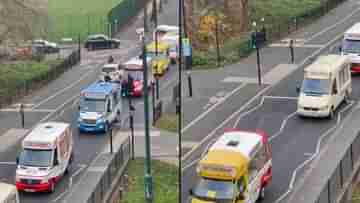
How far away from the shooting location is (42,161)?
45.6 m

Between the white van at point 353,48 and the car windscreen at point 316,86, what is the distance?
8.67 m

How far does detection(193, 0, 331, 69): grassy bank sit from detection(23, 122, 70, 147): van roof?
871 inches

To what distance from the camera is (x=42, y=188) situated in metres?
44.8

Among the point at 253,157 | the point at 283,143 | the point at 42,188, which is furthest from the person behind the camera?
the point at 283,143

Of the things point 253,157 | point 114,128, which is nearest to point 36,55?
point 114,128

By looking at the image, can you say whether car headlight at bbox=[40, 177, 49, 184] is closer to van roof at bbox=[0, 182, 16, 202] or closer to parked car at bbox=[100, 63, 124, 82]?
van roof at bbox=[0, 182, 16, 202]

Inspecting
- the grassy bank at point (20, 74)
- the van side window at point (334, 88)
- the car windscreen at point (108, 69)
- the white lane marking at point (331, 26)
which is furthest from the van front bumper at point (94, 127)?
the white lane marking at point (331, 26)

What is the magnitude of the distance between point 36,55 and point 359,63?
27.6 metres

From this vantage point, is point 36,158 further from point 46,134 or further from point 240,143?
point 240,143

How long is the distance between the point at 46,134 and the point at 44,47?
1411 inches

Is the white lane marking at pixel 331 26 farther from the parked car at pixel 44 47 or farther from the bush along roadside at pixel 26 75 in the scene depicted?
the parked car at pixel 44 47

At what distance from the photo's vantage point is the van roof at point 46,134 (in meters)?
45.8

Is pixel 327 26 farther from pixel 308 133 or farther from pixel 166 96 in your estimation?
pixel 308 133

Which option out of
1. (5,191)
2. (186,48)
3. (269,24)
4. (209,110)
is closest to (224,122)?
(209,110)
